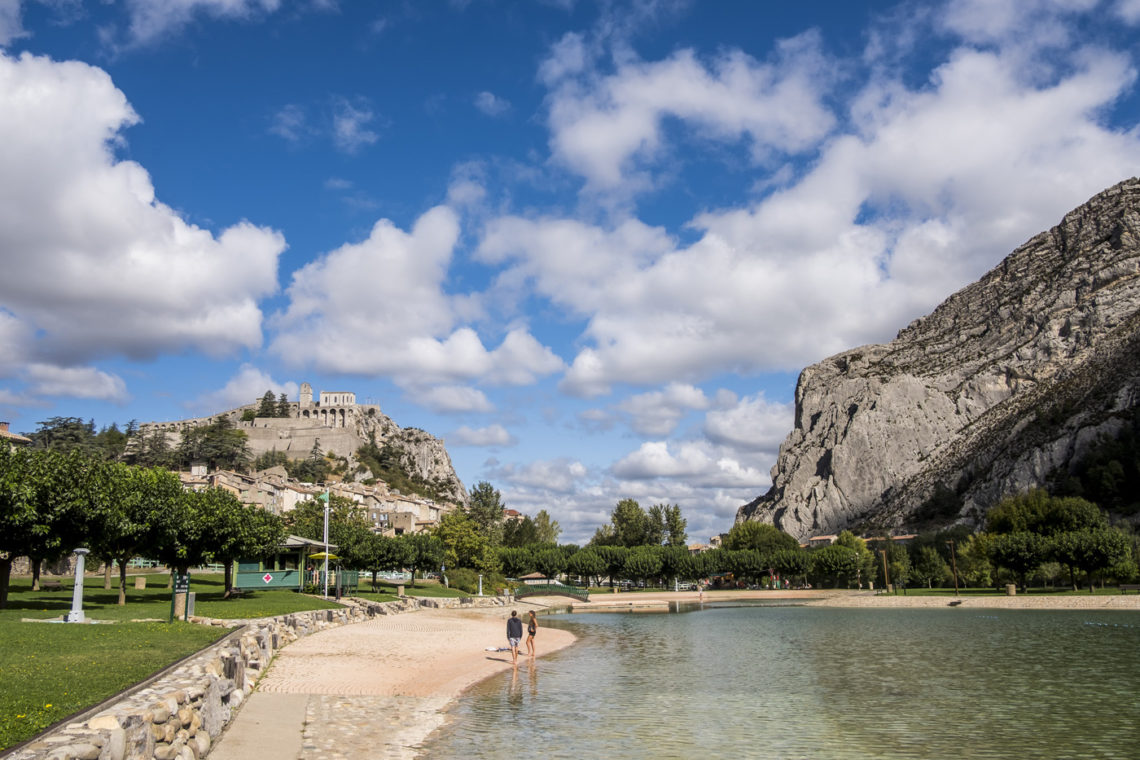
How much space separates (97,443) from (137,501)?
159m

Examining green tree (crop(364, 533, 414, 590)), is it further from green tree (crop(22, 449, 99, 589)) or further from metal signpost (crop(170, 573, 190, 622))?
metal signpost (crop(170, 573, 190, 622))

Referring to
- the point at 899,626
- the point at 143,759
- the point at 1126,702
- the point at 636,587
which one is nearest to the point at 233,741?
the point at 143,759

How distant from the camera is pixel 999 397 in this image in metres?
171

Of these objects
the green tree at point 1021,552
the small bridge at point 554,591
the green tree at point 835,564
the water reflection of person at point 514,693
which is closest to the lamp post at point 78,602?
the water reflection of person at point 514,693

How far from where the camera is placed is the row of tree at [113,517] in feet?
83.4

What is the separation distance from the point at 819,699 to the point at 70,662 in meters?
17.8

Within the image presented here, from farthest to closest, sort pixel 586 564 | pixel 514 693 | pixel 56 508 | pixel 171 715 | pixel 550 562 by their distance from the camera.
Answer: pixel 586 564
pixel 550 562
pixel 56 508
pixel 514 693
pixel 171 715

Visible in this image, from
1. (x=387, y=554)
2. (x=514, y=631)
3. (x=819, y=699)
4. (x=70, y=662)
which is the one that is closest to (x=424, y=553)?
Answer: (x=387, y=554)

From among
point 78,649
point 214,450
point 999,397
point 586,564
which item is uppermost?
point 999,397

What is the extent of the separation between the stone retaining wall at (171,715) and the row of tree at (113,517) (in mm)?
8828

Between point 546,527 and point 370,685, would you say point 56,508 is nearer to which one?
point 370,685

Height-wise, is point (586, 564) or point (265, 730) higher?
point (265, 730)

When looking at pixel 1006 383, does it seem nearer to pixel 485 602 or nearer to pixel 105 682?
pixel 485 602

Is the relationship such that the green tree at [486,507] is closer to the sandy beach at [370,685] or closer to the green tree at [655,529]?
the green tree at [655,529]
